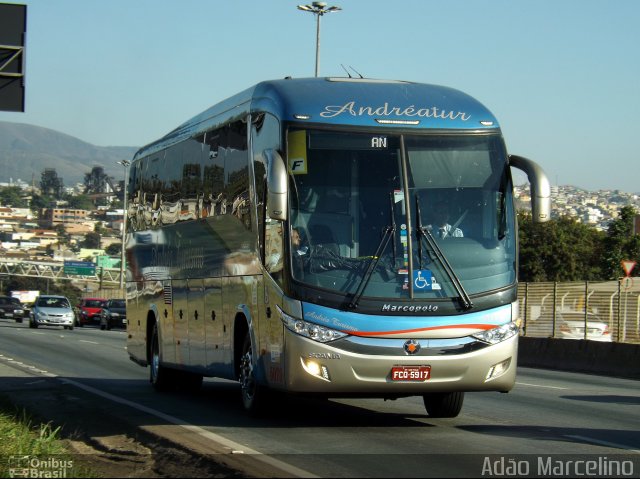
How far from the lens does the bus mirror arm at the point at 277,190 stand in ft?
38.8

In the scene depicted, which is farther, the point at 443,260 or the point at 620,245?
the point at 620,245

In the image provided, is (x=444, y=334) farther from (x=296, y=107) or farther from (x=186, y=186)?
(x=186, y=186)

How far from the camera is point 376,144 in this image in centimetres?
1249

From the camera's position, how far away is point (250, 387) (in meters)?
→ 13.5

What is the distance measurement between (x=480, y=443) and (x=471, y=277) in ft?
5.49

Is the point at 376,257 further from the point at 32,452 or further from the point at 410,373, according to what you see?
the point at 32,452

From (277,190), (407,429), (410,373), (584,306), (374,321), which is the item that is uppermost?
(277,190)

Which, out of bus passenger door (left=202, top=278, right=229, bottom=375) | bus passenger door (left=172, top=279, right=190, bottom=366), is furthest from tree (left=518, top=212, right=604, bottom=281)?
bus passenger door (left=202, top=278, right=229, bottom=375)

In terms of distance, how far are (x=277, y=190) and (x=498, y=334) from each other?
2635 mm

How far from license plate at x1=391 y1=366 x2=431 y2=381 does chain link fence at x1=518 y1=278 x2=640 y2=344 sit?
1696 cm

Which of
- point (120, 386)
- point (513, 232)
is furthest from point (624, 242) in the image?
point (513, 232)

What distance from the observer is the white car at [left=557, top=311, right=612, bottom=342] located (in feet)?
97.9

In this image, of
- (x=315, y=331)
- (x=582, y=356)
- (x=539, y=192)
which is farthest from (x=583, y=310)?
(x=315, y=331)

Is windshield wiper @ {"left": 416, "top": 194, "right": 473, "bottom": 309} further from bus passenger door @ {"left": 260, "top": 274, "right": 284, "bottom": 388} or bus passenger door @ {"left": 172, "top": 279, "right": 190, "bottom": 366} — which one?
bus passenger door @ {"left": 172, "top": 279, "right": 190, "bottom": 366}
